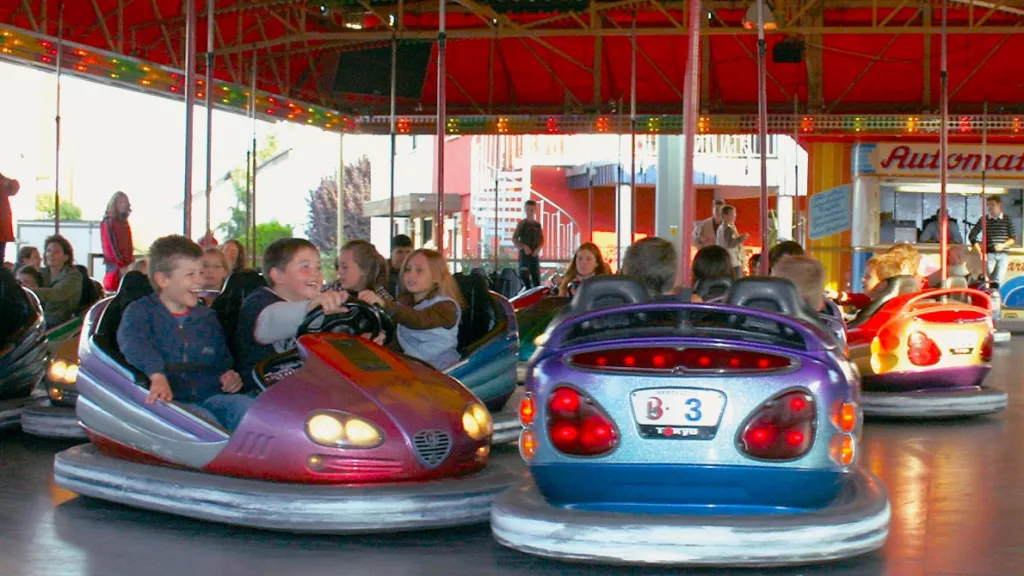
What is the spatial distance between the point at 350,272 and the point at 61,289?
237cm

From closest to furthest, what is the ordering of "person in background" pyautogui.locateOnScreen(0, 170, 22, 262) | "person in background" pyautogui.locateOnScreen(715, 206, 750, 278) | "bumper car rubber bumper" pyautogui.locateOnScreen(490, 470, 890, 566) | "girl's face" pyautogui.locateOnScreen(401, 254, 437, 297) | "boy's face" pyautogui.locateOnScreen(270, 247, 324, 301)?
"bumper car rubber bumper" pyautogui.locateOnScreen(490, 470, 890, 566) < "boy's face" pyautogui.locateOnScreen(270, 247, 324, 301) < "girl's face" pyautogui.locateOnScreen(401, 254, 437, 297) < "person in background" pyautogui.locateOnScreen(0, 170, 22, 262) < "person in background" pyautogui.locateOnScreen(715, 206, 750, 278)

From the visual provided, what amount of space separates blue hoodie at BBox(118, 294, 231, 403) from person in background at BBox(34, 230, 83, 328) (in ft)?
9.81

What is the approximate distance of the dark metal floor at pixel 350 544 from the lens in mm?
3250

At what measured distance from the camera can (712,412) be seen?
3064 mm

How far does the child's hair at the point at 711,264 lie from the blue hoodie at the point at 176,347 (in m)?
2.12

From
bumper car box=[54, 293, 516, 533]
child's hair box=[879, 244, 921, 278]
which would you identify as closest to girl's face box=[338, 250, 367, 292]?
bumper car box=[54, 293, 516, 533]

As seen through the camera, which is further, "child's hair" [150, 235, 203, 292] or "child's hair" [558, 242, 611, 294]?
"child's hair" [558, 242, 611, 294]

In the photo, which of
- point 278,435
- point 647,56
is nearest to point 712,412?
point 278,435

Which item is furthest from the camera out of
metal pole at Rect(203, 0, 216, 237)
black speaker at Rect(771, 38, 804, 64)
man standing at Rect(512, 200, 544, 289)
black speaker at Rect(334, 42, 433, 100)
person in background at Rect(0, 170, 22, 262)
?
black speaker at Rect(334, 42, 433, 100)

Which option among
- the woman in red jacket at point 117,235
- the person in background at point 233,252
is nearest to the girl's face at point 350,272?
the person in background at point 233,252

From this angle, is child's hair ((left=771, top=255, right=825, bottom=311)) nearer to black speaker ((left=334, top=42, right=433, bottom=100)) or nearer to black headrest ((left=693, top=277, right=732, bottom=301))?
black headrest ((left=693, top=277, right=732, bottom=301))

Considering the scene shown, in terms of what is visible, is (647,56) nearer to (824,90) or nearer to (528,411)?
(824,90)

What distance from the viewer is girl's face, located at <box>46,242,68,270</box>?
23.2 feet

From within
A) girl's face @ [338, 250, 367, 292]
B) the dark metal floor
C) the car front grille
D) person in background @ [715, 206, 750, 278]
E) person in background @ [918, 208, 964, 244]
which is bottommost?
the dark metal floor
